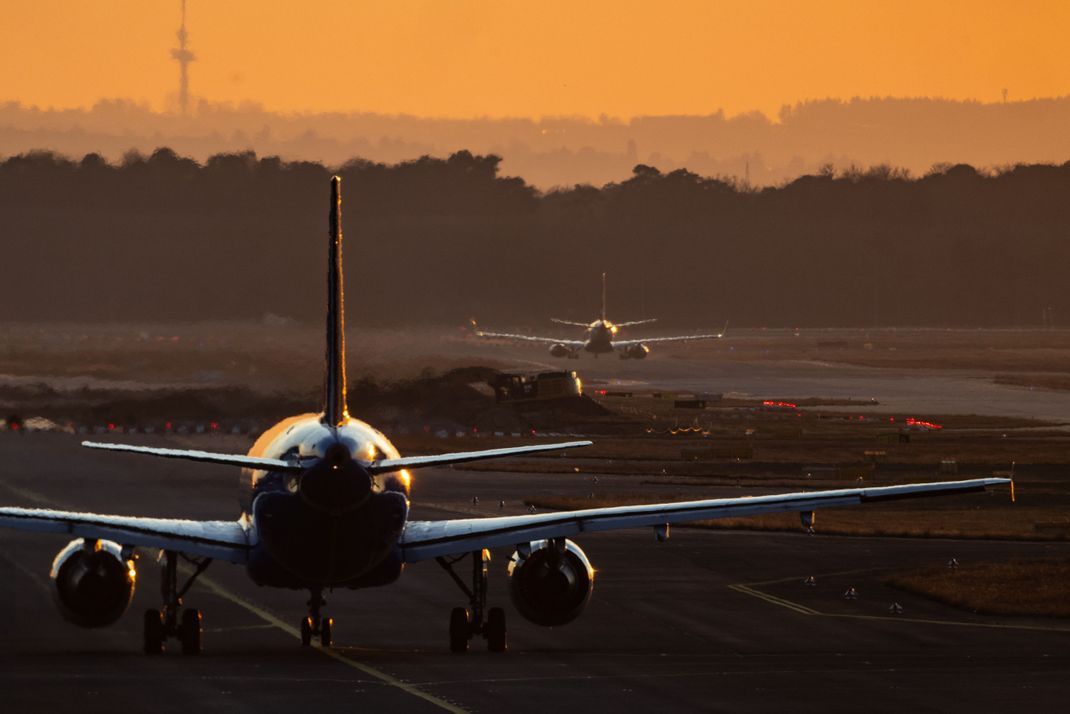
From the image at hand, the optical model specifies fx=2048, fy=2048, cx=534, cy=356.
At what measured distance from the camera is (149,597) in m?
54.0

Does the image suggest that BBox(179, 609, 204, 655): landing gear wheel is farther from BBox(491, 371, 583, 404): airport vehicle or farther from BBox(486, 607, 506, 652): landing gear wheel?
BBox(491, 371, 583, 404): airport vehicle

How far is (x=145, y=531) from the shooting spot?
131ft

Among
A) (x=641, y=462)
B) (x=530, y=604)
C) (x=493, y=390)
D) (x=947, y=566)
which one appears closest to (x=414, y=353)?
(x=493, y=390)

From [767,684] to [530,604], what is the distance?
5351 millimetres

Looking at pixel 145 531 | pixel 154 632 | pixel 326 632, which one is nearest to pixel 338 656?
pixel 326 632

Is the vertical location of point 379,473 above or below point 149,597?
above

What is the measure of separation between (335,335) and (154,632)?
23.6 feet

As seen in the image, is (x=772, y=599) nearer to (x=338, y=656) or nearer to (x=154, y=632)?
(x=338, y=656)

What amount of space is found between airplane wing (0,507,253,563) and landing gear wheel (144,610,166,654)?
79.0 inches

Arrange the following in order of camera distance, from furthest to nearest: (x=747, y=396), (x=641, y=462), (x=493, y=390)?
(x=747, y=396) → (x=493, y=390) → (x=641, y=462)

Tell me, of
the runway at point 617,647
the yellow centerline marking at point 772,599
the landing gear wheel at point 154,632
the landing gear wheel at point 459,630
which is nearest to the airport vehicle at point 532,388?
the runway at point 617,647

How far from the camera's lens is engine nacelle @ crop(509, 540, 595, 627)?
41.3 metres

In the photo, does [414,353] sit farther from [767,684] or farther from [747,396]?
[767,684]

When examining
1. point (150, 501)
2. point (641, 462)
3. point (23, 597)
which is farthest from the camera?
point (641, 462)
